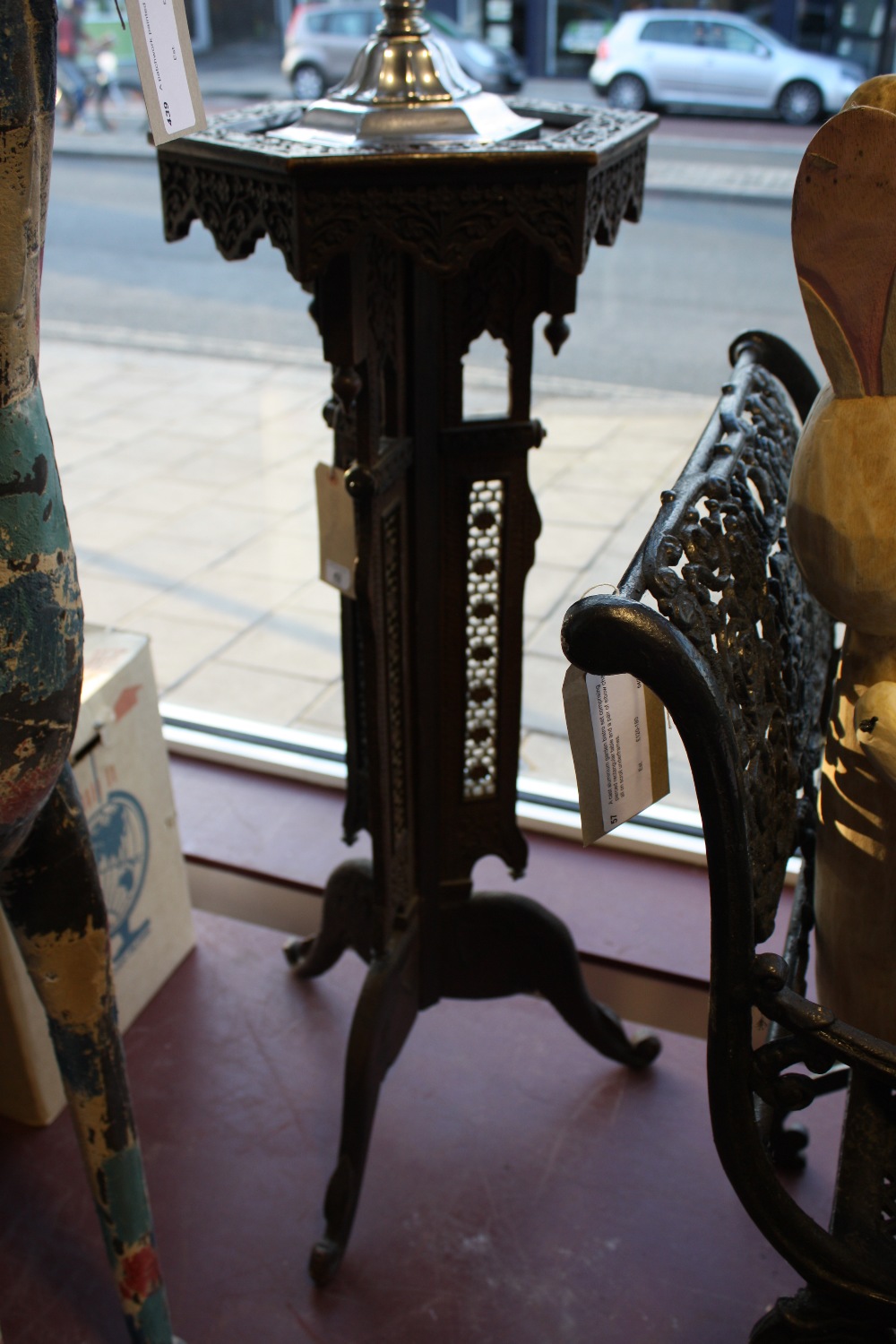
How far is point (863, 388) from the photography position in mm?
904

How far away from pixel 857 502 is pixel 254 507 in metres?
2.03

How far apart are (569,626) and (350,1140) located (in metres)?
0.88

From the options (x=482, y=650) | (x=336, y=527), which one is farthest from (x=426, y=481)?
(x=482, y=650)

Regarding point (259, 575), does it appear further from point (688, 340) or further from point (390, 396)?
point (390, 396)

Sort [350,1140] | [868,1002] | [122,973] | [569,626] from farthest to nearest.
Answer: [122,973] < [350,1140] < [868,1002] < [569,626]

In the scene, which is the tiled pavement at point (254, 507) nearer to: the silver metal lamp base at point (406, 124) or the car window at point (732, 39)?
the car window at point (732, 39)

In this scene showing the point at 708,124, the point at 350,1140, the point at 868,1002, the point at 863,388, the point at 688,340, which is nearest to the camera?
the point at 863,388

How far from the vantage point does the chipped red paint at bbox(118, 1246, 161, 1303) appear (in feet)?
3.96

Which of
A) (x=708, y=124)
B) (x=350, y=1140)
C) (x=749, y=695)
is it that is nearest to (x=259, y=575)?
(x=708, y=124)

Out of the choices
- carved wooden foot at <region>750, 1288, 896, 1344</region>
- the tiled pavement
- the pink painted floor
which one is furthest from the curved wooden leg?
the tiled pavement

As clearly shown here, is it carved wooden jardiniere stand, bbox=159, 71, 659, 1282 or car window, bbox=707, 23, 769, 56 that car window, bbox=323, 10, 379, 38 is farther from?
carved wooden jardiniere stand, bbox=159, 71, 659, 1282

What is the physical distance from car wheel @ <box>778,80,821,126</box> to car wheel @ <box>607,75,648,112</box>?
27 centimetres

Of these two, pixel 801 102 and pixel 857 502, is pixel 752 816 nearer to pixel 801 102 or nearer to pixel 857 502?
pixel 857 502

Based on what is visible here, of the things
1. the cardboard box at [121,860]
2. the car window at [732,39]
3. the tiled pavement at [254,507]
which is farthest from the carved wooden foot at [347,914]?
the car window at [732,39]
